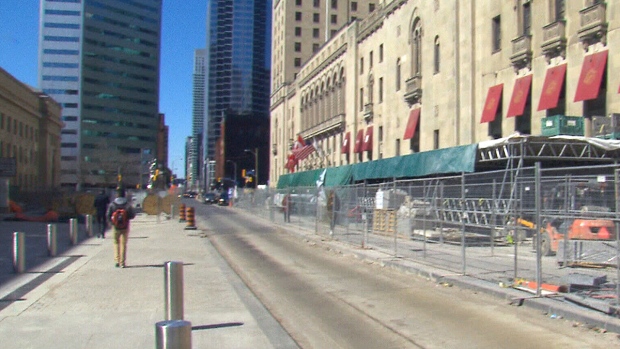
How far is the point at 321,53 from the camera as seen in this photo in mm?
70000

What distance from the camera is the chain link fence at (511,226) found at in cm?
893

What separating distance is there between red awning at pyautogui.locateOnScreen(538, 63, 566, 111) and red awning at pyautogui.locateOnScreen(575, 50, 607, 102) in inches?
59.1

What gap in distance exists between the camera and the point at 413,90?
41.2 metres

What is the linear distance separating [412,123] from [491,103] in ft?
33.2

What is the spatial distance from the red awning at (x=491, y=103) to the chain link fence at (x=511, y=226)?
13645mm

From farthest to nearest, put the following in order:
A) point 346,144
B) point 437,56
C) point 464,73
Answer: point 346,144
point 437,56
point 464,73

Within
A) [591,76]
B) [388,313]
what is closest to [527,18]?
[591,76]

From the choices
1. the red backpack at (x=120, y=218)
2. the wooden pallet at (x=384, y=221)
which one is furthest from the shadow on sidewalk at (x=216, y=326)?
the wooden pallet at (x=384, y=221)

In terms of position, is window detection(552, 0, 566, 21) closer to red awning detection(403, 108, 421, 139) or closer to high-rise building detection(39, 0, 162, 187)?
red awning detection(403, 108, 421, 139)

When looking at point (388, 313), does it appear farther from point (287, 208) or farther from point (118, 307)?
point (287, 208)

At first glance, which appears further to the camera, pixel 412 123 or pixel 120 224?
pixel 412 123

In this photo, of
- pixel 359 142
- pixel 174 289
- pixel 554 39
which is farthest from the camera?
pixel 359 142

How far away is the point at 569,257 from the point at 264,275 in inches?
260

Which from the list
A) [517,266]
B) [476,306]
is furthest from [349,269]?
[476,306]
